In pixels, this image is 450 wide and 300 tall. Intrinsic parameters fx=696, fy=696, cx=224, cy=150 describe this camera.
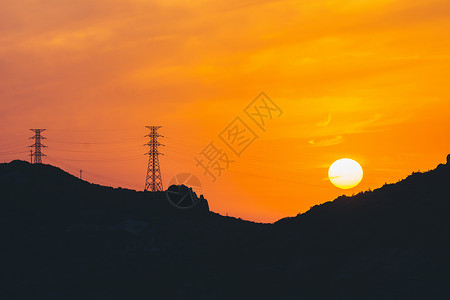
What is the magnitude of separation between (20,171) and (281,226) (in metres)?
56.2

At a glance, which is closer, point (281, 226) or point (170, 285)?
point (170, 285)

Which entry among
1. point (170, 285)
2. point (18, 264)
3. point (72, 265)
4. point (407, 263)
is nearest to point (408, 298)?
point (407, 263)

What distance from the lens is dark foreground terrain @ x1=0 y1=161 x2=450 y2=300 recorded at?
9356 centimetres

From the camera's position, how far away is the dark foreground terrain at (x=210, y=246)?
93.6 metres

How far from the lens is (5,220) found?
426 feet

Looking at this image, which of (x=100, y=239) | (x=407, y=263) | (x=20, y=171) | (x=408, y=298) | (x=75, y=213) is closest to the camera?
(x=408, y=298)

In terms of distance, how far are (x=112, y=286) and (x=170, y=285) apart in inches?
378

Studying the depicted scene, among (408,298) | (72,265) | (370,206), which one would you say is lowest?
(408,298)

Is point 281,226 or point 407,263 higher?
point 281,226

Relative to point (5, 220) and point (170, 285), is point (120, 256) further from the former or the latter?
point (5, 220)

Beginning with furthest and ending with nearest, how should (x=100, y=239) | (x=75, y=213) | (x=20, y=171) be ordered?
(x=20, y=171) → (x=75, y=213) → (x=100, y=239)

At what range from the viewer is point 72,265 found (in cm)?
11625

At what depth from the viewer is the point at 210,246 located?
390 feet

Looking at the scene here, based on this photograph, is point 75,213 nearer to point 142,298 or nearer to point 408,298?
point 142,298
